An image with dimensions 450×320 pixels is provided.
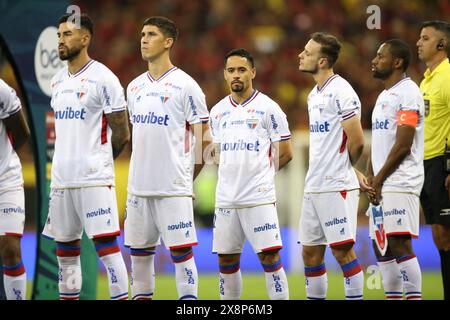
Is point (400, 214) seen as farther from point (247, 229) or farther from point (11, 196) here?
point (11, 196)

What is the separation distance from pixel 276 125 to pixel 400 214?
1.39 metres

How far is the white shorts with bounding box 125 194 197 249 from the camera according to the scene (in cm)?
789

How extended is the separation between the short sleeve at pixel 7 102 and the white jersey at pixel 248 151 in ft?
6.30

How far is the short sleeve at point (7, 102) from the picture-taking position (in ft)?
27.2

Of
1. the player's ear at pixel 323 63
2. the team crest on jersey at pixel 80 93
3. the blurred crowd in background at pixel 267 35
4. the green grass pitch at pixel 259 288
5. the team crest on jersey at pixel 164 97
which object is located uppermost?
the blurred crowd in background at pixel 267 35

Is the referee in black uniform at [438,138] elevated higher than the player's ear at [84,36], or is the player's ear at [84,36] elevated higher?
the player's ear at [84,36]

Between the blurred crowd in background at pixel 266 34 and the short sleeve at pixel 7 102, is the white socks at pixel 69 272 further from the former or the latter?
the blurred crowd in background at pixel 266 34

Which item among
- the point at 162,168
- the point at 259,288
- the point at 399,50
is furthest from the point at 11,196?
the point at 259,288

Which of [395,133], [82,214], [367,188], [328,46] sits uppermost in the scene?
[328,46]

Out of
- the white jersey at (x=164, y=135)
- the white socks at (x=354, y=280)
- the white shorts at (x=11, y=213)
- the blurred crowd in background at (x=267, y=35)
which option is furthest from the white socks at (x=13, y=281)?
the blurred crowd in background at (x=267, y=35)

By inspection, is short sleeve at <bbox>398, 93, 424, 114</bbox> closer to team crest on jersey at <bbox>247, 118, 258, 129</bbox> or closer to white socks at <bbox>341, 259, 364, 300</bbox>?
team crest on jersey at <bbox>247, 118, 258, 129</bbox>

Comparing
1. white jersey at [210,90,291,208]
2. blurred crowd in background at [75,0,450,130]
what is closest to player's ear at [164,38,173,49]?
white jersey at [210,90,291,208]

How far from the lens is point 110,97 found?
793cm
